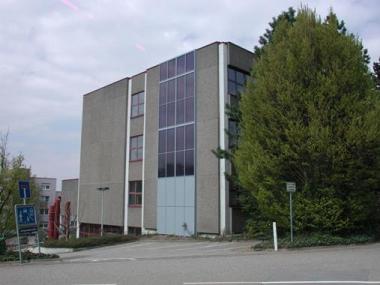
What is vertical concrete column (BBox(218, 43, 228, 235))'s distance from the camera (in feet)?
99.2

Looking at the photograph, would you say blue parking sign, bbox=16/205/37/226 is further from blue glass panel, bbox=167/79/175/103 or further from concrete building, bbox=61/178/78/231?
concrete building, bbox=61/178/78/231

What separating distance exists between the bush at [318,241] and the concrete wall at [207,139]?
10804 millimetres

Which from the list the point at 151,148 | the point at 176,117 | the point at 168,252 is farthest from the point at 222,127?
the point at 168,252

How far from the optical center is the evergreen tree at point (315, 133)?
19.7 m

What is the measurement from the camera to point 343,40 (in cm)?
2123

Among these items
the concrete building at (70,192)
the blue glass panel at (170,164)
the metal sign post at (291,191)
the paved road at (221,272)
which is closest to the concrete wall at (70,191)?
the concrete building at (70,192)

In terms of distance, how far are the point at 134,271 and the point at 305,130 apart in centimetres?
1005

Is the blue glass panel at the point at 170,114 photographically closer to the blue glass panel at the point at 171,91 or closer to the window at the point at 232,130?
the blue glass panel at the point at 171,91

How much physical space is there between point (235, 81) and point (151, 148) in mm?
8306

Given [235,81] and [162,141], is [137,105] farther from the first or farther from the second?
[235,81]

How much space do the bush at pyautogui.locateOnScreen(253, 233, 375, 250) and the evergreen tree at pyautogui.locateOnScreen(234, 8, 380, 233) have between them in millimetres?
557

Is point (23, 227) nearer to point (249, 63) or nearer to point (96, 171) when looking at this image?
point (249, 63)

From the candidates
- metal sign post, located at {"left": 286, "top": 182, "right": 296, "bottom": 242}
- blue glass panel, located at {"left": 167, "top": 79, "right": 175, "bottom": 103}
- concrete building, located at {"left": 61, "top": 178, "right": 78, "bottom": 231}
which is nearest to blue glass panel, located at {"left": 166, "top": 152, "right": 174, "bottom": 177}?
blue glass panel, located at {"left": 167, "top": 79, "right": 175, "bottom": 103}

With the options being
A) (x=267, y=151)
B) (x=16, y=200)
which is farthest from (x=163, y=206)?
(x=267, y=151)
